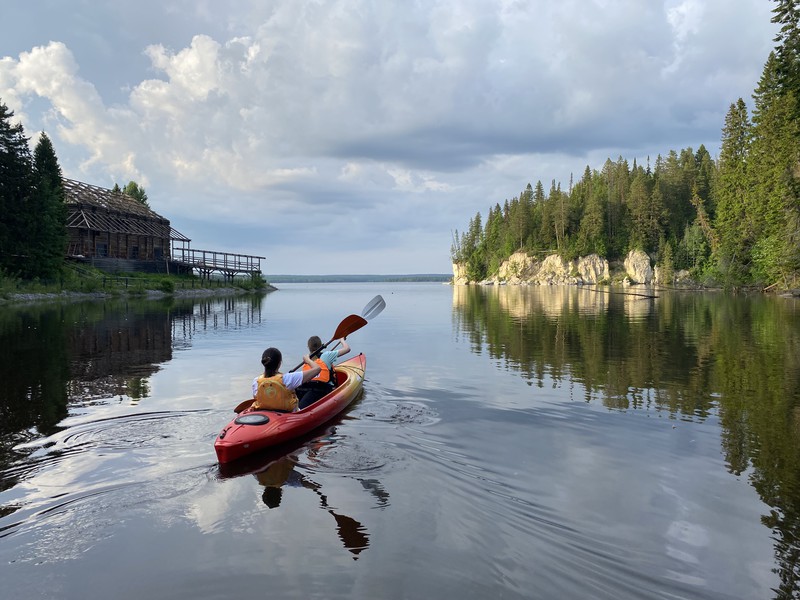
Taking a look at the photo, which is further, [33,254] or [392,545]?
[33,254]

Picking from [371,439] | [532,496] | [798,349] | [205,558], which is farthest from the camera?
[798,349]

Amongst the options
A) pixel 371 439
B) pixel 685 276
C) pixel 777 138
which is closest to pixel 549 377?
pixel 371 439

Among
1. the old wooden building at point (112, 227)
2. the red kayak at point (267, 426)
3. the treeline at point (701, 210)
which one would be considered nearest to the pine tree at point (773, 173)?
the treeline at point (701, 210)

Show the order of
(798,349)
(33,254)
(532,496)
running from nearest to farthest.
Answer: (532,496) < (798,349) < (33,254)

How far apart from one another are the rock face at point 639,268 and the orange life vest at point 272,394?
111502 mm

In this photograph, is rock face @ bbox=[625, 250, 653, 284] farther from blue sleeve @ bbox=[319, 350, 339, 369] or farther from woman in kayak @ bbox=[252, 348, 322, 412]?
woman in kayak @ bbox=[252, 348, 322, 412]

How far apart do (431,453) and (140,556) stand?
4.50 m

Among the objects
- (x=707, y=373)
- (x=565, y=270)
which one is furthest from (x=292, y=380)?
(x=565, y=270)

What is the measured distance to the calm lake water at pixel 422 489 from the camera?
4930 millimetres

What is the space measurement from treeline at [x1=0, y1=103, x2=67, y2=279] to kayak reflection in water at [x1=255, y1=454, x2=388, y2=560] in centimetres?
4364

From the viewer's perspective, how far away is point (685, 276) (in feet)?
322

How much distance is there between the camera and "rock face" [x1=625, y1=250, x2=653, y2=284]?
108 metres

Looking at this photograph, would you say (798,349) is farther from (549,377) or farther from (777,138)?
(777,138)

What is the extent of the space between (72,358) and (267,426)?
12649 millimetres
